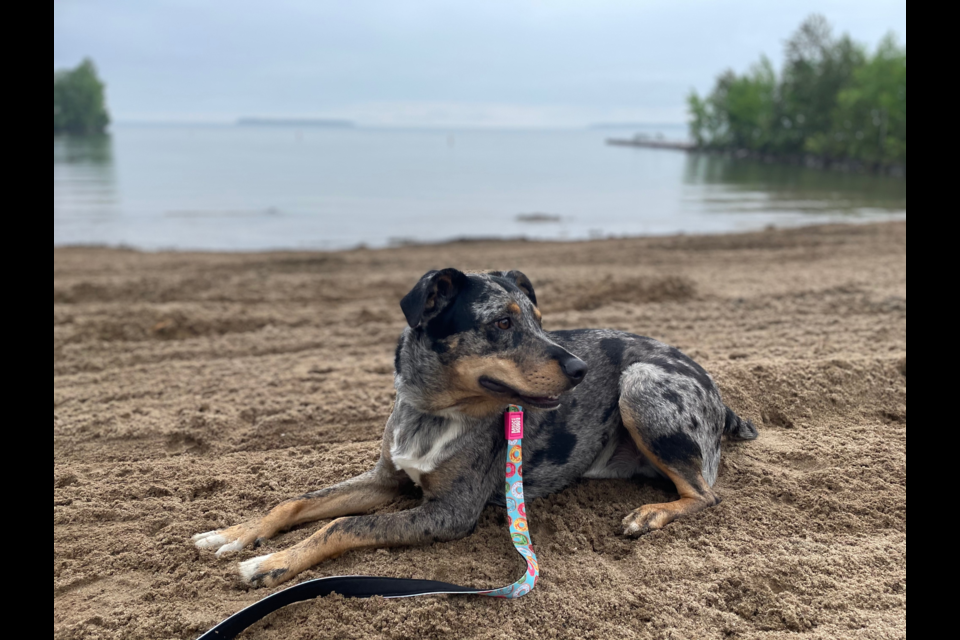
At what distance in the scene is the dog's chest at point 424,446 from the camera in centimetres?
367

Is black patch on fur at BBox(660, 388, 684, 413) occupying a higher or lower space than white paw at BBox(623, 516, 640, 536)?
higher

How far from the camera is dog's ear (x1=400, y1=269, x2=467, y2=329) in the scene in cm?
340

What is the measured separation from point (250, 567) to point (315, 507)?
1.91ft

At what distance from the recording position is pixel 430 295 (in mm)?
3504

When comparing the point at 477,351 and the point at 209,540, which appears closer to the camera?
the point at 477,351

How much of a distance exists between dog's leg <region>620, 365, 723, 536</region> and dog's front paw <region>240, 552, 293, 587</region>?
2001mm

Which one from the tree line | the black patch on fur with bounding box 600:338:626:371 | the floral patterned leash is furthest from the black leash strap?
the tree line

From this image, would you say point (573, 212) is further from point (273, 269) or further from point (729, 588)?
point (729, 588)

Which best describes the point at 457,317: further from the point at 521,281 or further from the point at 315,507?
the point at 315,507

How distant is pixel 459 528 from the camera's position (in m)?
3.61

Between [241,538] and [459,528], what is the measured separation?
1265 millimetres

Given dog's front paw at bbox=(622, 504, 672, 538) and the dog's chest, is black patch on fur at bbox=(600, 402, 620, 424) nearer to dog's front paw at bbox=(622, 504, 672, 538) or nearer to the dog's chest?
dog's front paw at bbox=(622, 504, 672, 538)

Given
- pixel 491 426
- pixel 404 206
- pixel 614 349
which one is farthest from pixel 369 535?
pixel 404 206
